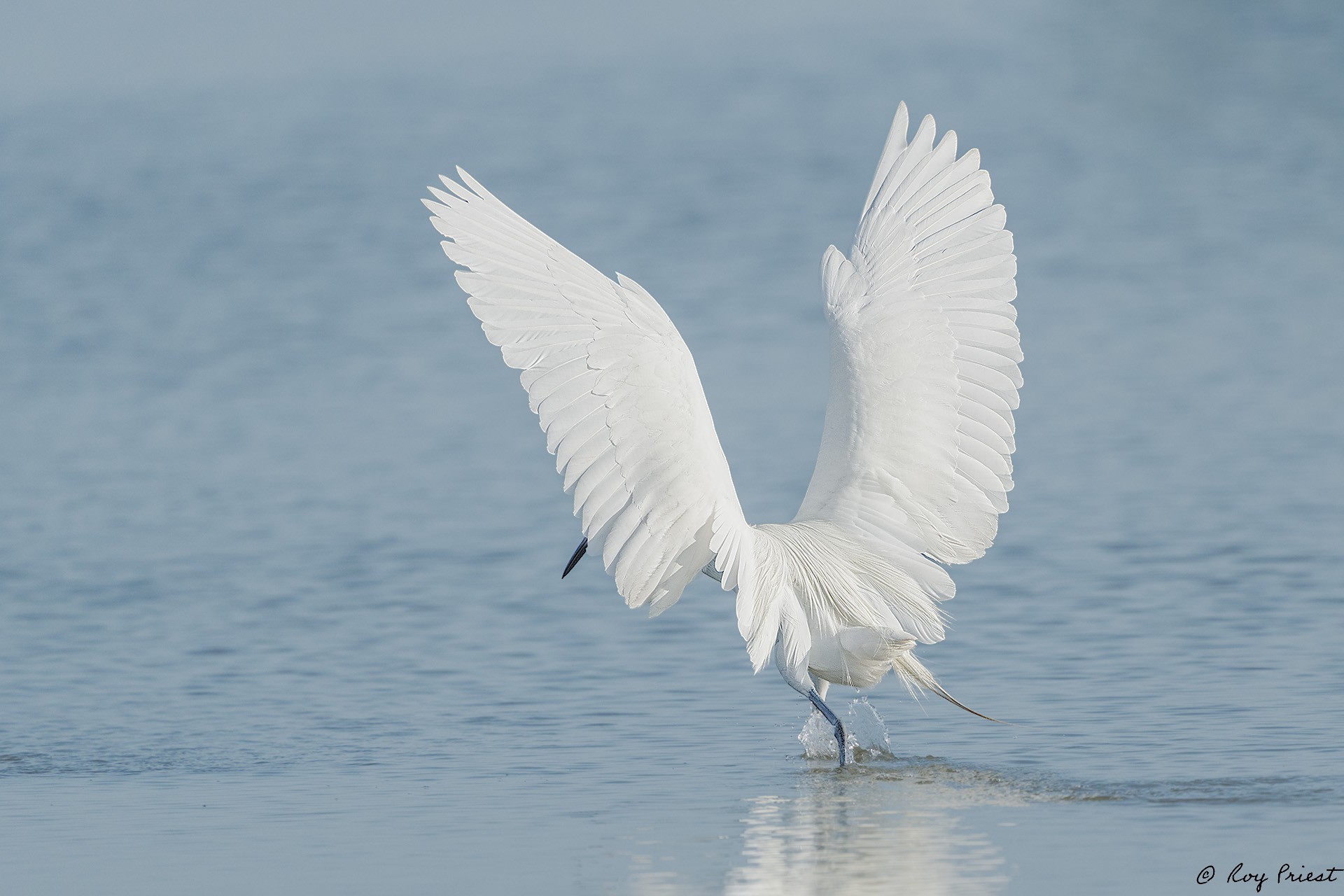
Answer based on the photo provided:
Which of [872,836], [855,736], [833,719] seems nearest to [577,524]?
[855,736]

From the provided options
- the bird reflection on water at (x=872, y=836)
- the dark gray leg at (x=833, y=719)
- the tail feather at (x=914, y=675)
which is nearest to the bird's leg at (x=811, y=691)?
the dark gray leg at (x=833, y=719)

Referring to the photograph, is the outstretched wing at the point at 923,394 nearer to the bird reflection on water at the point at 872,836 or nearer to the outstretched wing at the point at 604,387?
the bird reflection on water at the point at 872,836

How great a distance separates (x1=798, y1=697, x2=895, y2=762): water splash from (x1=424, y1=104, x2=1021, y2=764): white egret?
180 millimetres

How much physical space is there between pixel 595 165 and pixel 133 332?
8.58m

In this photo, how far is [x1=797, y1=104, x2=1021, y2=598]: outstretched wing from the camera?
799 centimetres

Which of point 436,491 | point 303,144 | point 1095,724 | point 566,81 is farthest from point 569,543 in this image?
point 566,81

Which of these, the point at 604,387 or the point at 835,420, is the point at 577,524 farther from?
the point at 604,387

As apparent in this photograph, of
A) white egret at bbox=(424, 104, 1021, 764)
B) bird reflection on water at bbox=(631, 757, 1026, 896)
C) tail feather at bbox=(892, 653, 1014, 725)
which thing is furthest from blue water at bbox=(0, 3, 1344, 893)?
white egret at bbox=(424, 104, 1021, 764)

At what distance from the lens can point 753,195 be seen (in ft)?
78.4

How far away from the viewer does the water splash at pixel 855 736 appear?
788 cm

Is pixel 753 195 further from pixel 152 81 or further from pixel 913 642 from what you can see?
pixel 913 642

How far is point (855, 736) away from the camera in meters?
7.96

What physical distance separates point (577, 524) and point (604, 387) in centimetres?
615
